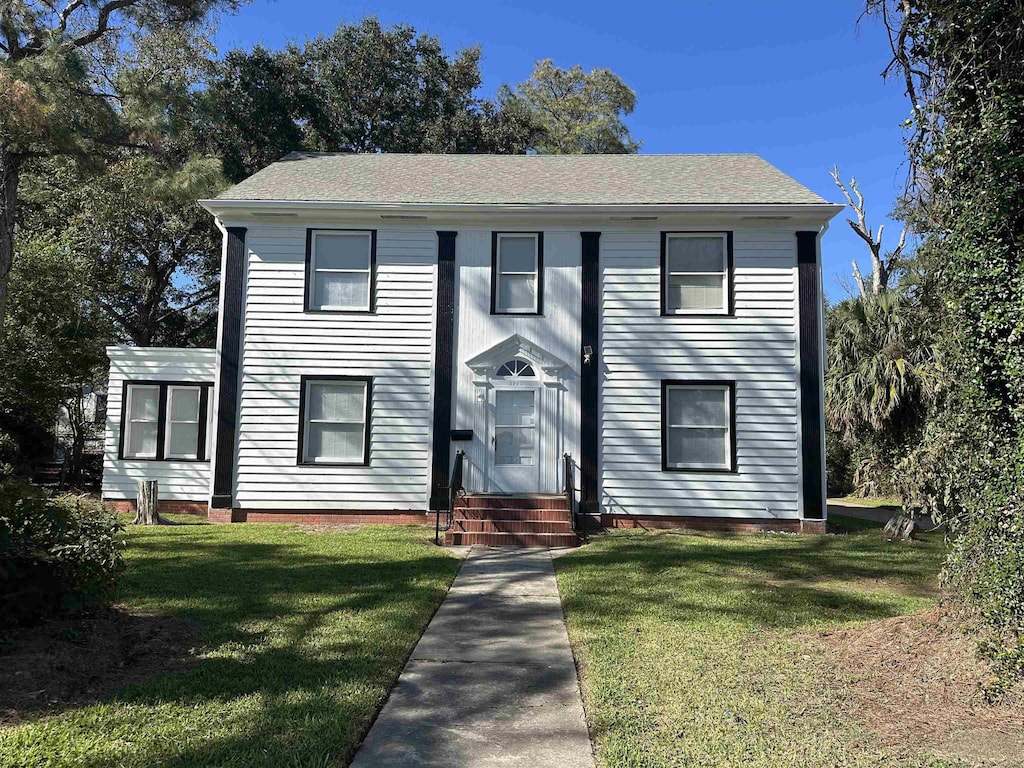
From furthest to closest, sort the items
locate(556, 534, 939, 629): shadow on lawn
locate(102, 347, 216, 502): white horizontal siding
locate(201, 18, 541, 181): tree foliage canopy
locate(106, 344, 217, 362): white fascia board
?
locate(201, 18, 541, 181): tree foliage canopy → locate(106, 344, 217, 362): white fascia board → locate(102, 347, 216, 502): white horizontal siding → locate(556, 534, 939, 629): shadow on lawn

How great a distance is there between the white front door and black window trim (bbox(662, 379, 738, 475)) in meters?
2.23

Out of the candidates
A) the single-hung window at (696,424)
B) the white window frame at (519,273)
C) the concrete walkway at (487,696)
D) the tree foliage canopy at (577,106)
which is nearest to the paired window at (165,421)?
the white window frame at (519,273)

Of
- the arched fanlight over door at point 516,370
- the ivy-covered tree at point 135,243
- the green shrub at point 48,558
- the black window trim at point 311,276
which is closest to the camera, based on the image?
the green shrub at point 48,558

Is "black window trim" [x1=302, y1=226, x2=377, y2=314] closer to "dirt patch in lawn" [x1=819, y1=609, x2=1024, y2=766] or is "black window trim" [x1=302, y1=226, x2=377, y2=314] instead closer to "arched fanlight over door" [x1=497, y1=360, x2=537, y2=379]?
"arched fanlight over door" [x1=497, y1=360, x2=537, y2=379]

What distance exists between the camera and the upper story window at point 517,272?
12539 mm

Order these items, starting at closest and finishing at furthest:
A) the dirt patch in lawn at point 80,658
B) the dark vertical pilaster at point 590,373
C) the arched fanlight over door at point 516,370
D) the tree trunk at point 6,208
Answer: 1. the dirt patch in lawn at point 80,658
2. the dark vertical pilaster at point 590,373
3. the arched fanlight over door at point 516,370
4. the tree trunk at point 6,208

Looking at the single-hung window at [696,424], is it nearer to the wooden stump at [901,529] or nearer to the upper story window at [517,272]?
the wooden stump at [901,529]

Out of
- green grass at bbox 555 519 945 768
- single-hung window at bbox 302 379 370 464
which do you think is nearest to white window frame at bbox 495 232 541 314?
single-hung window at bbox 302 379 370 464

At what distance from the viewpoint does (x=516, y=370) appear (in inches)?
487

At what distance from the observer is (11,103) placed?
13.1 metres

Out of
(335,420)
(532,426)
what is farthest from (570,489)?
(335,420)

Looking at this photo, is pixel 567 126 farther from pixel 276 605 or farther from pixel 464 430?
pixel 276 605

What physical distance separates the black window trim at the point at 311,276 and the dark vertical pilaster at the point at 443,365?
1.18 metres

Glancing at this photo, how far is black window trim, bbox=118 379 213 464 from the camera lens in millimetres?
13023
